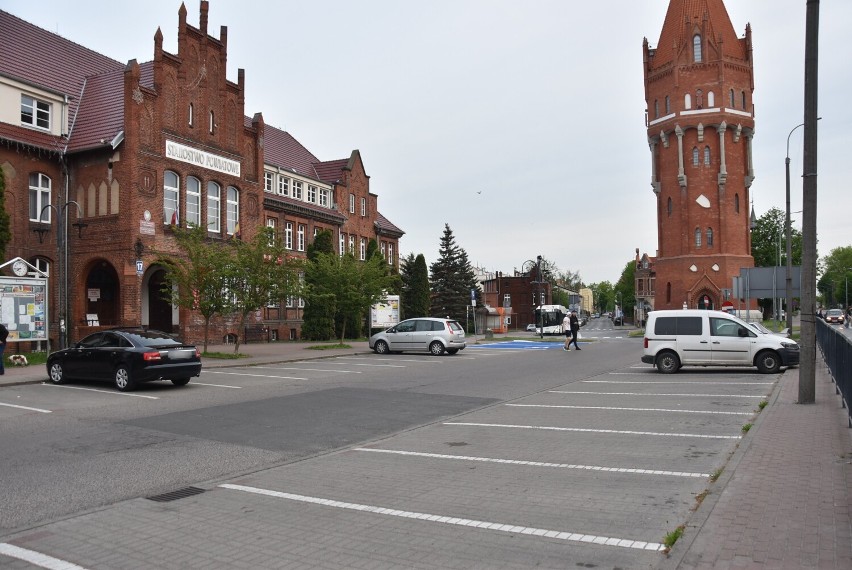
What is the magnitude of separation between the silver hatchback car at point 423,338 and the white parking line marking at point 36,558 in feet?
81.7

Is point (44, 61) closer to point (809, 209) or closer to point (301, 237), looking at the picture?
point (301, 237)

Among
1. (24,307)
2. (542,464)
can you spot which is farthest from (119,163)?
(542,464)

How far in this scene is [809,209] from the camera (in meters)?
12.3

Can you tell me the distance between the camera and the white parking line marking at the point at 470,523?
5.20 m

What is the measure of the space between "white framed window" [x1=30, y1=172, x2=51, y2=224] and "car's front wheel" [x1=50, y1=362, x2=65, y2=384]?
14.2 m

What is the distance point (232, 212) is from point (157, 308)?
6270 millimetres

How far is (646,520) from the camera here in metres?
5.78

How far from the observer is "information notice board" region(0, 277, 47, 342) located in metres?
22.3

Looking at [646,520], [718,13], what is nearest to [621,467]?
[646,520]

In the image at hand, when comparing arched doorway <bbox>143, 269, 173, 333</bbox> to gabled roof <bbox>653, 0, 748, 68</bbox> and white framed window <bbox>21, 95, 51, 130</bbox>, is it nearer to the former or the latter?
white framed window <bbox>21, 95, 51, 130</bbox>

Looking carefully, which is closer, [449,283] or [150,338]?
[150,338]

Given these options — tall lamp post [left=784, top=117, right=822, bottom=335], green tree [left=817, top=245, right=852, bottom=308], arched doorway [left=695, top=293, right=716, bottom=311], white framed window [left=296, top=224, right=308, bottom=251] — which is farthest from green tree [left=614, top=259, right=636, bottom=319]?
tall lamp post [left=784, top=117, right=822, bottom=335]

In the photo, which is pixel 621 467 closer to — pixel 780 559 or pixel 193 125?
pixel 780 559

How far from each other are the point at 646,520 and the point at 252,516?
3.41m
